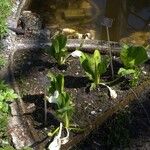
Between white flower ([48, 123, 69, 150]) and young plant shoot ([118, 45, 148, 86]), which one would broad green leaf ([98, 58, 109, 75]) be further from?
white flower ([48, 123, 69, 150])

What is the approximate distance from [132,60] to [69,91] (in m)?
0.61

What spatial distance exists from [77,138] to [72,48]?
109 centimetres

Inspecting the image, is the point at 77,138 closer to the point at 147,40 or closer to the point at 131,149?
the point at 131,149

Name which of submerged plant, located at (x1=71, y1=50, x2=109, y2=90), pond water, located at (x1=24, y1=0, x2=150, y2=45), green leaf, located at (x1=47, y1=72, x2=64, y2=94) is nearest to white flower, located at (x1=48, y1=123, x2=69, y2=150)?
green leaf, located at (x1=47, y1=72, x2=64, y2=94)

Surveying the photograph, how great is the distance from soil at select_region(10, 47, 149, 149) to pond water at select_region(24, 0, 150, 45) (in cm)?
78

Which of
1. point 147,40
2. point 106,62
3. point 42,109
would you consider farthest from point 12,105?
point 147,40

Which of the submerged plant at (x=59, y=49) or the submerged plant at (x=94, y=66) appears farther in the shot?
the submerged plant at (x=59, y=49)

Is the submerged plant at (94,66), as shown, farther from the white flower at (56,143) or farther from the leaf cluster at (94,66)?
the white flower at (56,143)

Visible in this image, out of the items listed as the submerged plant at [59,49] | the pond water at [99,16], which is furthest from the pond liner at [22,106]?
the pond water at [99,16]

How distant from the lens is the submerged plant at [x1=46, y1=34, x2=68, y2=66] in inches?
162

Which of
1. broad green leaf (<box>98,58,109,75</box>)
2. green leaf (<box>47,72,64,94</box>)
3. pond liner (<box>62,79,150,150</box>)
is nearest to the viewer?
pond liner (<box>62,79,150,150</box>)

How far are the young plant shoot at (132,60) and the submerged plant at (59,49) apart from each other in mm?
512

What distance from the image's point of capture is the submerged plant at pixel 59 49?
4105 millimetres

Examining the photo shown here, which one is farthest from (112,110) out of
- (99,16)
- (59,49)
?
(99,16)
